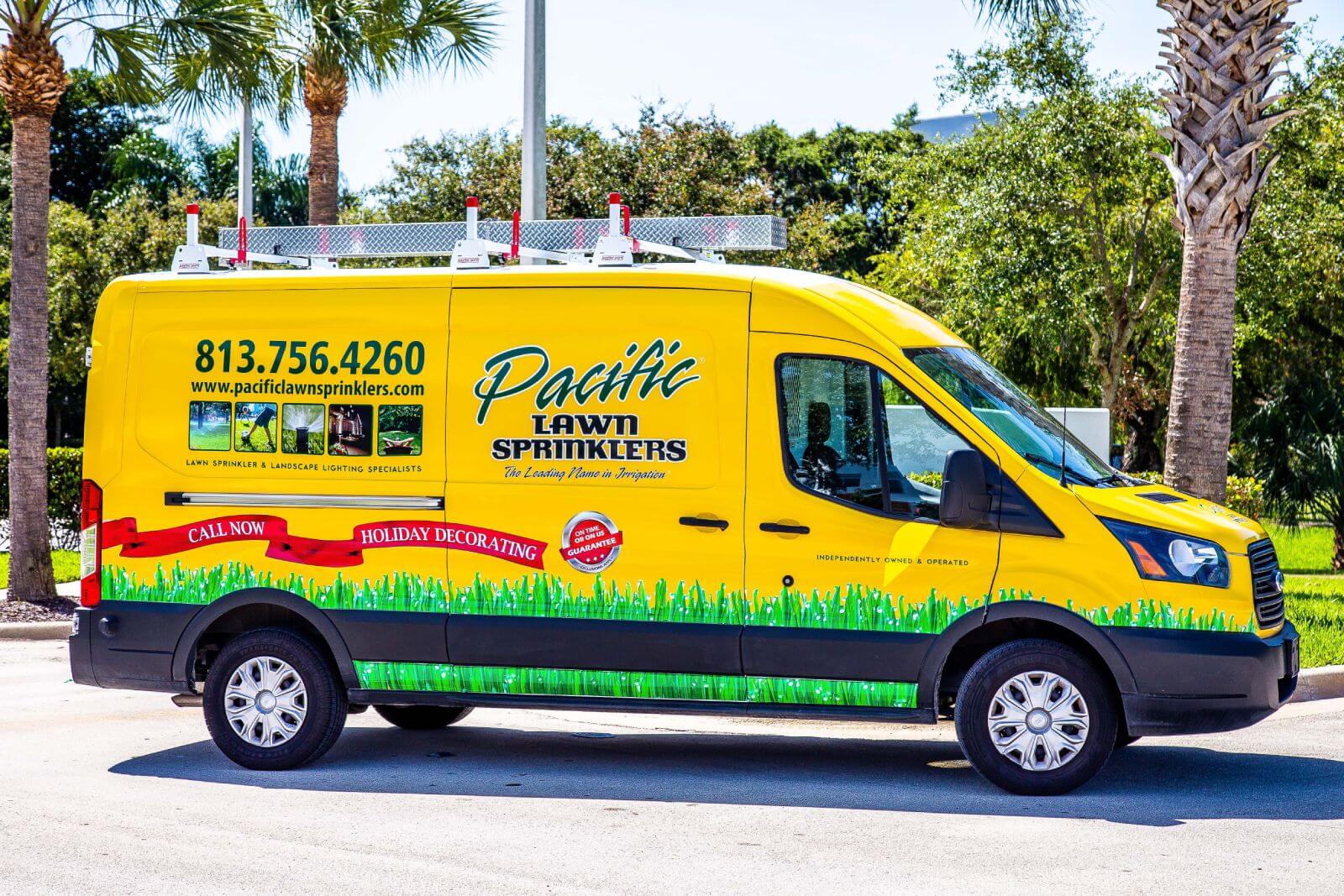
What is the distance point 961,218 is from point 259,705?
1429 cm

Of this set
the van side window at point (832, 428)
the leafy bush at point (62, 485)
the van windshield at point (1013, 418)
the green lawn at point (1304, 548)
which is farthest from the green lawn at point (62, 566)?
the green lawn at point (1304, 548)

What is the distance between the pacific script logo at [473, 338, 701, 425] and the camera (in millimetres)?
7336

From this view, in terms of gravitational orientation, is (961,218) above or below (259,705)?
above

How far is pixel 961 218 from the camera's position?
19.9 meters

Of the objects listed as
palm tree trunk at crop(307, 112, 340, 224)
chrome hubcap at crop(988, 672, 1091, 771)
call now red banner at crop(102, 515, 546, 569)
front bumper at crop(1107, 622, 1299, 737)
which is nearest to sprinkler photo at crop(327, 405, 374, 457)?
call now red banner at crop(102, 515, 546, 569)

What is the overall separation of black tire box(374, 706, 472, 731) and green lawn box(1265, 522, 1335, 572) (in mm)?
11633

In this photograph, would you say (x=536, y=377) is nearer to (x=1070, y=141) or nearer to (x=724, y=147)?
(x=1070, y=141)

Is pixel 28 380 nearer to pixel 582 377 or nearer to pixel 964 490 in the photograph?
pixel 582 377

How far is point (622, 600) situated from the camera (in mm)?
7344

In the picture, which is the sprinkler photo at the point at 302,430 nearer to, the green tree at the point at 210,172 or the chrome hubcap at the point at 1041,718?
the chrome hubcap at the point at 1041,718

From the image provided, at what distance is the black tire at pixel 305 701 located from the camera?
7.75 meters

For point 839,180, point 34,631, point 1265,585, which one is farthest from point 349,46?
point 839,180

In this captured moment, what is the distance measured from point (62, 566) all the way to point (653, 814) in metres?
12.2

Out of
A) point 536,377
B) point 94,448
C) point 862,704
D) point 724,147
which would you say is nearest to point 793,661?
point 862,704
